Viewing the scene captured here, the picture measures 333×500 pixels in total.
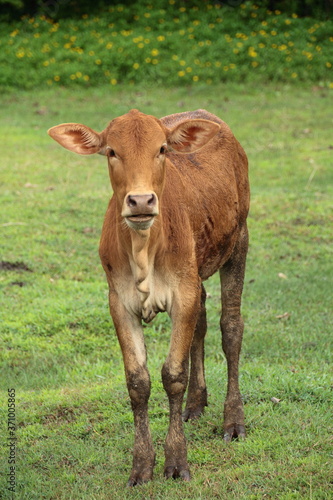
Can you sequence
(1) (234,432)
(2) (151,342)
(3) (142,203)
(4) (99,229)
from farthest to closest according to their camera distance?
(4) (99,229) → (2) (151,342) → (1) (234,432) → (3) (142,203)

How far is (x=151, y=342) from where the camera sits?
23.8 feet

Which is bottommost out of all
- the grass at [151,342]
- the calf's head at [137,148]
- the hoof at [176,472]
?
the grass at [151,342]

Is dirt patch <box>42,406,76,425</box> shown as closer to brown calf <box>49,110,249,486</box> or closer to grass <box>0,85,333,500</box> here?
grass <box>0,85,333,500</box>

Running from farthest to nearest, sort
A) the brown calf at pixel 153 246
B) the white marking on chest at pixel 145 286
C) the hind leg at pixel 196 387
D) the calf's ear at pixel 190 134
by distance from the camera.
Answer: the hind leg at pixel 196 387
the calf's ear at pixel 190 134
the white marking on chest at pixel 145 286
the brown calf at pixel 153 246

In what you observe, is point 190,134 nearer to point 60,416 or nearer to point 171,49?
point 60,416

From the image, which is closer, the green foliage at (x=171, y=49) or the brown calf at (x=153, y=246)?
the brown calf at (x=153, y=246)

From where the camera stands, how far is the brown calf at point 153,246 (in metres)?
4.29

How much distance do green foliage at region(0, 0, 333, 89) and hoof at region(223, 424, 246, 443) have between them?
13.4 m

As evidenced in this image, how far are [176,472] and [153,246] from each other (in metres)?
1.31

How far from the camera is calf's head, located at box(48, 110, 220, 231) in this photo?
13.3 ft

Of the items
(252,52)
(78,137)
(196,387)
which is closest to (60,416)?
(196,387)

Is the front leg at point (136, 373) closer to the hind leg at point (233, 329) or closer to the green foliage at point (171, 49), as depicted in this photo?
the hind leg at point (233, 329)

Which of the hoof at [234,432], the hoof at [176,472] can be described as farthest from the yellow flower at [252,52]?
the hoof at [176,472]

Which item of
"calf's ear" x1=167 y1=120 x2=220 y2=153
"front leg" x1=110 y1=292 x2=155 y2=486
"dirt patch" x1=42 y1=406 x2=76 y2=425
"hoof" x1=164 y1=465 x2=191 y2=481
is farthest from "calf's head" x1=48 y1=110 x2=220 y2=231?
"dirt patch" x1=42 y1=406 x2=76 y2=425
